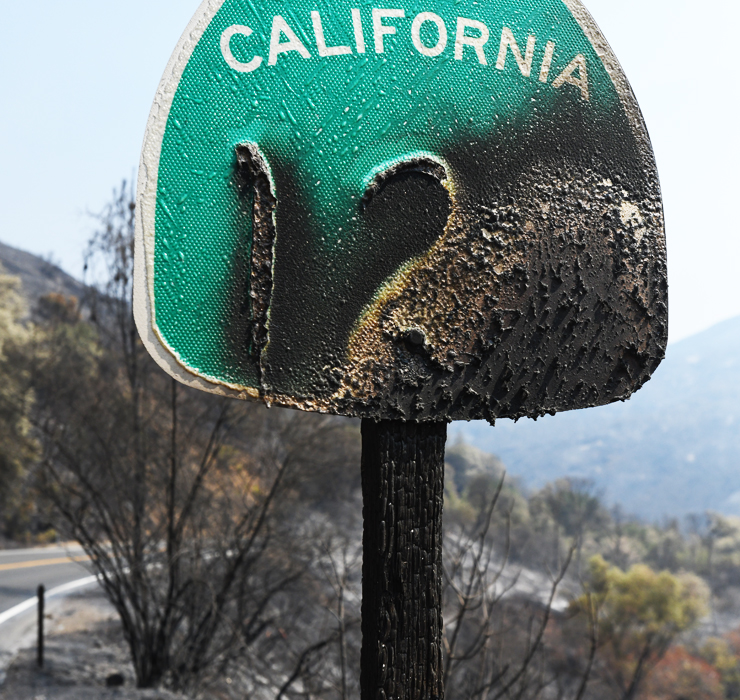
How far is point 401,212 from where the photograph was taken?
1.24 meters

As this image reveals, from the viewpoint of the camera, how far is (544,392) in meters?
1.32

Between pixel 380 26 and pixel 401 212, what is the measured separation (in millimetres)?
346

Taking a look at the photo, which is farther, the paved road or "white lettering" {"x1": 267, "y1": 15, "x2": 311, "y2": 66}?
the paved road

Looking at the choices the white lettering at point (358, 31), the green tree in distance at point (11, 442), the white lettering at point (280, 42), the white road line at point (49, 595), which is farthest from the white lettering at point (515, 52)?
the green tree in distance at point (11, 442)

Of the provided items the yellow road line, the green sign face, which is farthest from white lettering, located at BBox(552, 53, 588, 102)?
the yellow road line

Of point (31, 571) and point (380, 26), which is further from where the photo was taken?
point (31, 571)

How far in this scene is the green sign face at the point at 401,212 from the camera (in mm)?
1150

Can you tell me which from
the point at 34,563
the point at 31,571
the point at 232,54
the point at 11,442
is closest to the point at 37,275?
the point at 11,442

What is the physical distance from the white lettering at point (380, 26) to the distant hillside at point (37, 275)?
1904 inches

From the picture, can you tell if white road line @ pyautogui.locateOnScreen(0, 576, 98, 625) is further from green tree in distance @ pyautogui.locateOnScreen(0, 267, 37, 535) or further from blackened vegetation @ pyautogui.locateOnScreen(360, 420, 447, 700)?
blackened vegetation @ pyautogui.locateOnScreen(360, 420, 447, 700)

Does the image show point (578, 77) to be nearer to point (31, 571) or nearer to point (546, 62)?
point (546, 62)

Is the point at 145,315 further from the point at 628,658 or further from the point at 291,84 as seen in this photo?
the point at 628,658

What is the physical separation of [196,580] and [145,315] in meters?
5.02

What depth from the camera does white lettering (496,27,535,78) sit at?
128 centimetres
